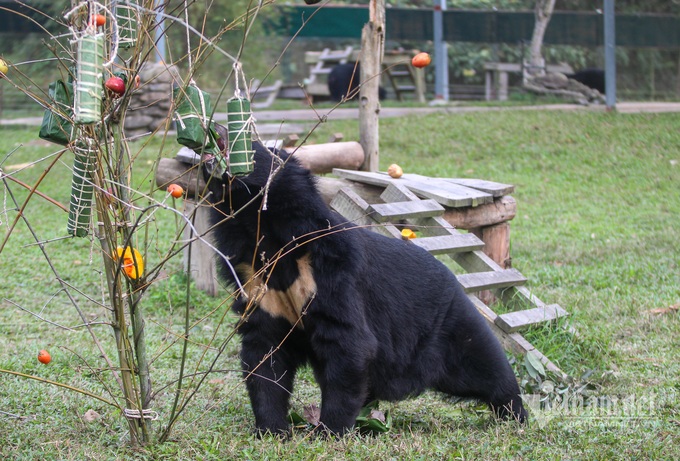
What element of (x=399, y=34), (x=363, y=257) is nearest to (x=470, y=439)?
(x=363, y=257)

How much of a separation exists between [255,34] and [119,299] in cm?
1817

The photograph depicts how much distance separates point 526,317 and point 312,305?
2.22 m

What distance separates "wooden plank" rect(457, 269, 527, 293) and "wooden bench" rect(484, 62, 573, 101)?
46.5 ft

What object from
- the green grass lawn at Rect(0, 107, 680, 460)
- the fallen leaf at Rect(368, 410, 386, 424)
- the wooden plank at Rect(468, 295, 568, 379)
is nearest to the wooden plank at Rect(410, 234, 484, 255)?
the wooden plank at Rect(468, 295, 568, 379)

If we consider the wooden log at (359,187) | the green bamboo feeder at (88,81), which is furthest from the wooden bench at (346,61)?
the green bamboo feeder at (88,81)

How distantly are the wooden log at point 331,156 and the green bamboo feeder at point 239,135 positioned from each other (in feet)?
13.8

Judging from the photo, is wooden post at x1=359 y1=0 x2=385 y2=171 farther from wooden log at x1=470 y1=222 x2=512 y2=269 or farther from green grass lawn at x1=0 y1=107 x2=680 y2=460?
green grass lawn at x1=0 y1=107 x2=680 y2=460

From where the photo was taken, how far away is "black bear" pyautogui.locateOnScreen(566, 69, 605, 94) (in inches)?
720

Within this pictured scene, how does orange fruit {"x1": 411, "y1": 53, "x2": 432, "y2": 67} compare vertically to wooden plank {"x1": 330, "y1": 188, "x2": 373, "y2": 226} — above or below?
above

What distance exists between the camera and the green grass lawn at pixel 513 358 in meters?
3.62

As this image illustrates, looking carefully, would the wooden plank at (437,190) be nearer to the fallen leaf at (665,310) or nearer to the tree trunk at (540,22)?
the fallen leaf at (665,310)

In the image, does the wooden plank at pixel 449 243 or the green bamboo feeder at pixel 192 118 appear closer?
the green bamboo feeder at pixel 192 118

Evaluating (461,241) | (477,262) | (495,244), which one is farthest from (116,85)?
(495,244)

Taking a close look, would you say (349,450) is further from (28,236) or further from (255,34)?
(255,34)
